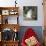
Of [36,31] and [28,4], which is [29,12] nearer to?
[28,4]

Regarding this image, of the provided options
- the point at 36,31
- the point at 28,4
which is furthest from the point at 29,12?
the point at 36,31

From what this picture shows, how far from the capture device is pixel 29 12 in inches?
220

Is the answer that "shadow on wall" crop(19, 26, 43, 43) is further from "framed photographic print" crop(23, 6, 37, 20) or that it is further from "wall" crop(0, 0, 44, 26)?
"framed photographic print" crop(23, 6, 37, 20)

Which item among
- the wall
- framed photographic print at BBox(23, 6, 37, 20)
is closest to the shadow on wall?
the wall

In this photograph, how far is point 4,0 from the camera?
5.56m

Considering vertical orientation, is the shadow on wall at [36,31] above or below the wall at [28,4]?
below

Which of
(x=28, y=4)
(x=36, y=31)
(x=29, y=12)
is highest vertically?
(x=28, y=4)

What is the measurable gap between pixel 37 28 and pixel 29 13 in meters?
0.62

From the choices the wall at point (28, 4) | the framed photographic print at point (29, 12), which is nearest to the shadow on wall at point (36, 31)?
the wall at point (28, 4)

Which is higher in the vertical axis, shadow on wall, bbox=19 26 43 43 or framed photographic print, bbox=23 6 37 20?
framed photographic print, bbox=23 6 37 20

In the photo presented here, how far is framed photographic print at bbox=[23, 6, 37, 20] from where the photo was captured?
5.55m

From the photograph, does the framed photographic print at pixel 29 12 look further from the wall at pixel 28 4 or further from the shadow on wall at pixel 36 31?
the shadow on wall at pixel 36 31

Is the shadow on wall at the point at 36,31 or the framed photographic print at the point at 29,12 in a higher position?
the framed photographic print at the point at 29,12

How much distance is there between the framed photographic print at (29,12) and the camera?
555cm
